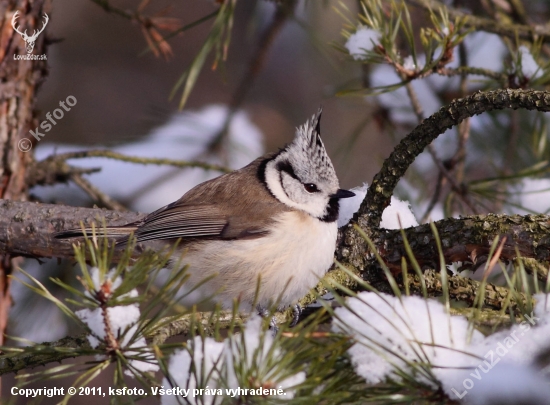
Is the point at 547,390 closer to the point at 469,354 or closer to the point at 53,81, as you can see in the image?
the point at 469,354

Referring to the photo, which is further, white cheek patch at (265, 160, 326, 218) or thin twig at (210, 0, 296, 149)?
thin twig at (210, 0, 296, 149)

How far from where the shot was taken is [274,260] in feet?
6.30

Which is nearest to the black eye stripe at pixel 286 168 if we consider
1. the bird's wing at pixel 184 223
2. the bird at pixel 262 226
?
the bird at pixel 262 226

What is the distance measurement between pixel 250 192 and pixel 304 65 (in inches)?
135

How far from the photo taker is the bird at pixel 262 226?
1.89 metres

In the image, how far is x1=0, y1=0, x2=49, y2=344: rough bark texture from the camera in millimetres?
2271

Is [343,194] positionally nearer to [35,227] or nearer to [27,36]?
[35,227]

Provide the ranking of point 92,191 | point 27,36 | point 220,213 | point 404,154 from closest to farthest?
point 404,154 < point 220,213 < point 27,36 < point 92,191

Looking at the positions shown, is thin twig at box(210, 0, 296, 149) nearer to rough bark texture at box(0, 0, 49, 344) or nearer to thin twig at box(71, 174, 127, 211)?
thin twig at box(71, 174, 127, 211)

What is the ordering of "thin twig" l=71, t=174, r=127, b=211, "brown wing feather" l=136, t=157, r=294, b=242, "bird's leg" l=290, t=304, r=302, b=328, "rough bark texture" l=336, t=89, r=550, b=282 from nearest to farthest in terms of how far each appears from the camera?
"rough bark texture" l=336, t=89, r=550, b=282 → "bird's leg" l=290, t=304, r=302, b=328 → "brown wing feather" l=136, t=157, r=294, b=242 → "thin twig" l=71, t=174, r=127, b=211

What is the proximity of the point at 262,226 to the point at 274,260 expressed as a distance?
0.55ft

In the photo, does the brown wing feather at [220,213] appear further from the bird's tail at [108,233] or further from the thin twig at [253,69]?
the thin twig at [253,69]

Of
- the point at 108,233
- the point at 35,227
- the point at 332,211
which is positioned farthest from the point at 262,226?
the point at 35,227

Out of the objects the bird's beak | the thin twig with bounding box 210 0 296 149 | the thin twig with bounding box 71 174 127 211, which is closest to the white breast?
the bird's beak
